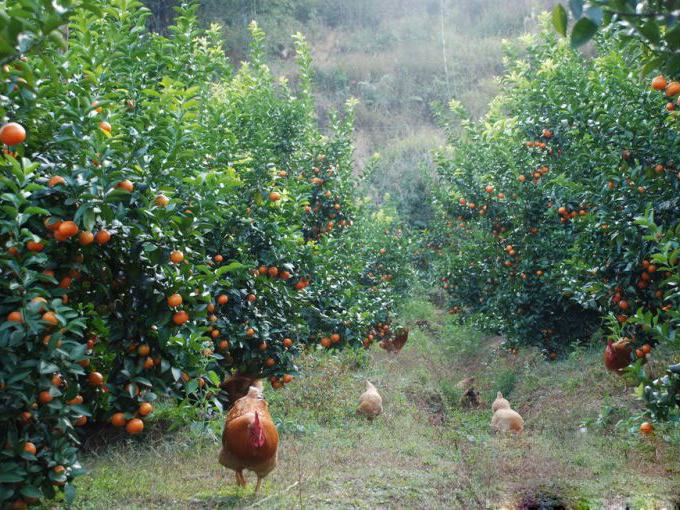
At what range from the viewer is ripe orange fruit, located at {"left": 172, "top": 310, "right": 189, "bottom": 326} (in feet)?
11.9

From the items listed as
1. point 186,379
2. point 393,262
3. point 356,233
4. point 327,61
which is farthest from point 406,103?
point 186,379

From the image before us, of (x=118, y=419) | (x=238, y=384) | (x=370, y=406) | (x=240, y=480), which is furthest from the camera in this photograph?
A: (x=370, y=406)

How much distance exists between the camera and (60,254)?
345 cm

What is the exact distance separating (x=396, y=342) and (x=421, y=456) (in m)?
6.15

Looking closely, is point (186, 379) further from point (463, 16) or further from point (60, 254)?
point (463, 16)

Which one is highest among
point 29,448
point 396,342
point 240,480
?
point 29,448

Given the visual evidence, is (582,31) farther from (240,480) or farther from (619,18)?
(240,480)

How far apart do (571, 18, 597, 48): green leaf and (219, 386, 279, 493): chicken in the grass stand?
9.67 ft

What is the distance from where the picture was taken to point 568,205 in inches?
301

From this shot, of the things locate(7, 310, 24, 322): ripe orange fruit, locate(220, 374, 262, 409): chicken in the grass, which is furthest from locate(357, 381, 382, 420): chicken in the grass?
locate(7, 310, 24, 322): ripe orange fruit

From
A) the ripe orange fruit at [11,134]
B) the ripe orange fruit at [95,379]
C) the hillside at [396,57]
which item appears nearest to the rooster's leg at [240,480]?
the ripe orange fruit at [95,379]

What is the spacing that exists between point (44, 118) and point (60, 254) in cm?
78

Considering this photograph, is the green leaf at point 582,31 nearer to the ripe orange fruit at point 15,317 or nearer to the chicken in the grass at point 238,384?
the ripe orange fruit at point 15,317

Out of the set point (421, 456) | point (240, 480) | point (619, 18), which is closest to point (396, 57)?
point (421, 456)
